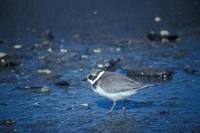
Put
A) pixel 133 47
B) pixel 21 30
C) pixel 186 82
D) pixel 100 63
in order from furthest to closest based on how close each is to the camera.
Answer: pixel 21 30, pixel 133 47, pixel 100 63, pixel 186 82

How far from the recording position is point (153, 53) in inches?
504

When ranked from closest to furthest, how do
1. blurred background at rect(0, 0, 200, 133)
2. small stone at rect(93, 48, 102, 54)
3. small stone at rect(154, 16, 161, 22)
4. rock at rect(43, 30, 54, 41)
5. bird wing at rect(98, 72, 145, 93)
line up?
blurred background at rect(0, 0, 200, 133) < bird wing at rect(98, 72, 145, 93) < small stone at rect(93, 48, 102, 54) < rock at rect(43, 30, 54, 41) < small stone at rect(154, 16, 161, 22)

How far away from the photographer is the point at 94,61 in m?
12.5

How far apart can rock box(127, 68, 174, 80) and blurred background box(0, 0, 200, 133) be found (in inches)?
0.8

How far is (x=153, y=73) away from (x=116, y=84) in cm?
205

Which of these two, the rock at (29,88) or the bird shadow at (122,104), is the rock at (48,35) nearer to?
the rock at (29,88)

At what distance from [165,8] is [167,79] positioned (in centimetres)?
556

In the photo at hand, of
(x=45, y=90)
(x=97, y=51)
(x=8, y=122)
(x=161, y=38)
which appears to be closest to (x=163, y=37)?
(x=161, y=38)

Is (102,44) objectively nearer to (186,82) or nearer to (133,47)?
(133,47)

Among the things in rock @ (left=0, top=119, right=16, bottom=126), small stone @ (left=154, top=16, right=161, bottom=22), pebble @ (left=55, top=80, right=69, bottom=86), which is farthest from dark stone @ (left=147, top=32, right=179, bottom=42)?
rock @ (left=0, top=119, right=16, bottom=126)

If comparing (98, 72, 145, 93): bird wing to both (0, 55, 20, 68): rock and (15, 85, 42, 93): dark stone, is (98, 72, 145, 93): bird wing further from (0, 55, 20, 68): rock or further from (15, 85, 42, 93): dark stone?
(0, 55, 20, 68): rock

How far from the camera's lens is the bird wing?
9.05 m

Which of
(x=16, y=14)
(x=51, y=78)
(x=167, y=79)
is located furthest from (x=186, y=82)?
(x=16, y=14)

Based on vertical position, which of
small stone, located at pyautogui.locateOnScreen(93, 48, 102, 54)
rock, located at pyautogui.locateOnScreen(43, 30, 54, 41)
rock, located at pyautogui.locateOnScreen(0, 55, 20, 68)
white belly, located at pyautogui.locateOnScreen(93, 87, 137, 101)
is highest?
rock, located at pyautogui.locateOnScreen(43, 30, 54, 41)
